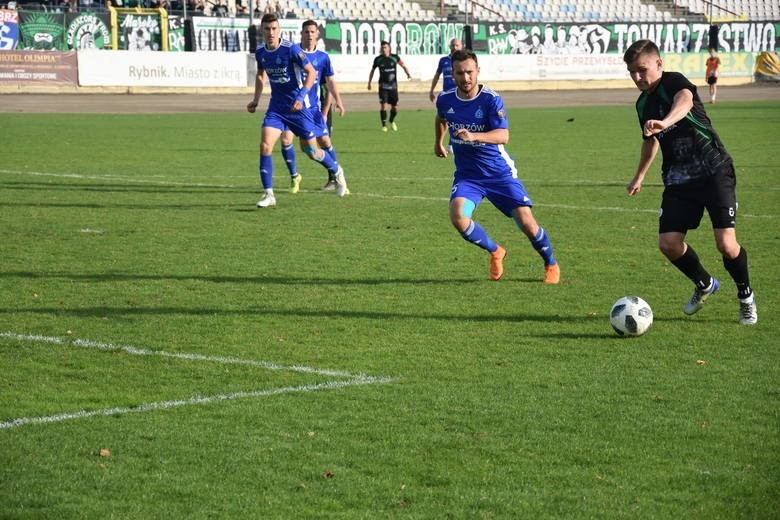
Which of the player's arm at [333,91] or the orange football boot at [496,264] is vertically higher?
A: the player's arm at [333,91]

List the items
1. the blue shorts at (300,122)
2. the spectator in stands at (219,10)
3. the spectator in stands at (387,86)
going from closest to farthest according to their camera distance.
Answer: the blue shorts at (300,122), the spectator in stands at (387,86), the spectator in stands at (219,10)

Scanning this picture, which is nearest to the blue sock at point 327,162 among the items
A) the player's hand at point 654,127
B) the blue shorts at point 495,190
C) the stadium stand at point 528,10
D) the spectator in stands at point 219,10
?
the blue shorts at point 495,190

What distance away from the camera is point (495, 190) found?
399 inches

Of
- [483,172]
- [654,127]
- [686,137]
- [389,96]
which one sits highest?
[654,127]

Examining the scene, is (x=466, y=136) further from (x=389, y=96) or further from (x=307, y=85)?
(x=389, y=96)

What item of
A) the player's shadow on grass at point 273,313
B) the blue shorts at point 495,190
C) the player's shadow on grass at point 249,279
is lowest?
the player's shadow on grass at point 249,279

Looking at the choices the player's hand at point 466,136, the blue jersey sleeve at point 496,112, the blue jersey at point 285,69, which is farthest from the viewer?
the blue jersey at point 285,69

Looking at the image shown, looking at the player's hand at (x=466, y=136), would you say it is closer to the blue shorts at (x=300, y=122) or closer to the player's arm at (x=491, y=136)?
the player's arm at (x=491, y=136)

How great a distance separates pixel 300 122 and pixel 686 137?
8.14m

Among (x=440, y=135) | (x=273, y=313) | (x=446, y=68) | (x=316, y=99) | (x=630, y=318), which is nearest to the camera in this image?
(x=630, y=318)

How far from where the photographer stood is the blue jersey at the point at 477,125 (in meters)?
9.89

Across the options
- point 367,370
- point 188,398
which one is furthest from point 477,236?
point 188,398

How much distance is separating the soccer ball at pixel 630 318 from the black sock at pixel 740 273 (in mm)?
811

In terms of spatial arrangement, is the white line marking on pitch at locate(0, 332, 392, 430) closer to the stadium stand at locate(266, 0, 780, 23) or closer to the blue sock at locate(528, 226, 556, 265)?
the blue sock at locate(528, 226, 556, 265)
